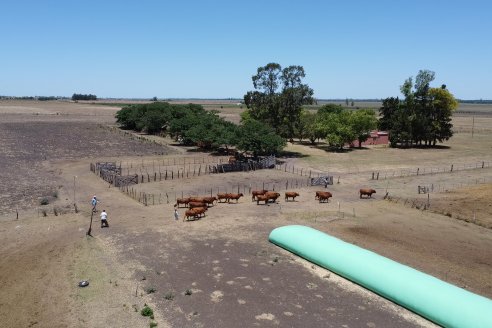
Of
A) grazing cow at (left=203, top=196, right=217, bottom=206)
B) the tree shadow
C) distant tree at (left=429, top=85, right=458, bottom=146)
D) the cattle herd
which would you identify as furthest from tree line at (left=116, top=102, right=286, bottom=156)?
distant tree at (left=429, top=85, right=458, bottom=146)

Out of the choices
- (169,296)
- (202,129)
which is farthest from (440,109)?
(169,296)

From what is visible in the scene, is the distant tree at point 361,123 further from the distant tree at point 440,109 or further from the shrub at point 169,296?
the shrub at point 169,296

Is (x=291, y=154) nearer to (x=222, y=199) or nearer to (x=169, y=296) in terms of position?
(x=222, y=199)

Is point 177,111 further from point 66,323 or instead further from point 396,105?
point 66,323

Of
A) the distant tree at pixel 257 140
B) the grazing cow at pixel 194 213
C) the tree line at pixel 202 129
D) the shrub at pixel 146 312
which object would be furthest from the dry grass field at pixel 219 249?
the tree line at pixel 202 129

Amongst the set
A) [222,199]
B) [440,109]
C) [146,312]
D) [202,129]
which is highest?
[440,109]

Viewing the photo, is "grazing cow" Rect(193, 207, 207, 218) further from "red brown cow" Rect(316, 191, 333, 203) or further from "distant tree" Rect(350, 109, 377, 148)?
"distant tree" Rect(350, 109, 377, 148)
